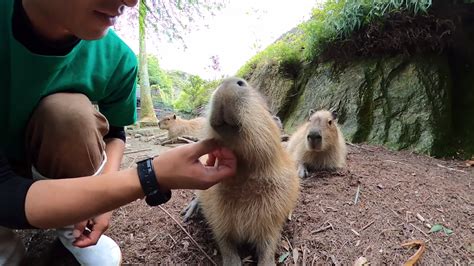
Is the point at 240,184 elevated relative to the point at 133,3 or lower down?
lower down

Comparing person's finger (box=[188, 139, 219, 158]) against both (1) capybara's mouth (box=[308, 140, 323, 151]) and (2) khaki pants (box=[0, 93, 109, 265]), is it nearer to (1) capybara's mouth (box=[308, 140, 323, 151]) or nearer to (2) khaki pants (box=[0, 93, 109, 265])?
(2) khaki pants (box=[0, 93, 109, 265])

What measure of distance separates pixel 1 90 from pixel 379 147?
3.94 metres

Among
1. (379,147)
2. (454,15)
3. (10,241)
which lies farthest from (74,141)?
(454,15)

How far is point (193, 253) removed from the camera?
1923 millimetres

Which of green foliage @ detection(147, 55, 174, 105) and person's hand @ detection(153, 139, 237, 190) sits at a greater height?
person's hand @ detection(153, 139, 237, 190)

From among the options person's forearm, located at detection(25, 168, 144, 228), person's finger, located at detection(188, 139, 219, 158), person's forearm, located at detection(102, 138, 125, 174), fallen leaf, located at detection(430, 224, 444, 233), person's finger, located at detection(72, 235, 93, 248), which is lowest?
fallen leaf, located at detection(430, 224, 444, 233)

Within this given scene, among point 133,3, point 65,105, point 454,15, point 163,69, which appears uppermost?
point 454,15

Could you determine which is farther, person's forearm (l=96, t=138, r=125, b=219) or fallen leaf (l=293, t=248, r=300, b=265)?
person's forearm (l=96, t=138, r=125, b=219)

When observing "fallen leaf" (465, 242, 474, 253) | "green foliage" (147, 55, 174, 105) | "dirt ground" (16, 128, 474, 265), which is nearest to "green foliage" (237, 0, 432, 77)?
"dirt ground" (16, 128, 474, 265)

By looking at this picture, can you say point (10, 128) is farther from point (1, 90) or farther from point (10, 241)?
point (10, 241)

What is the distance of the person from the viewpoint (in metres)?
1.29

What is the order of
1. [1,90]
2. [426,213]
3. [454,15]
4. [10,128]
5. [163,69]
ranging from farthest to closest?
[163,69]
[454,15]
[426,213]
[10,128]
[1,90]

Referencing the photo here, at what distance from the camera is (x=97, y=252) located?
169 cm

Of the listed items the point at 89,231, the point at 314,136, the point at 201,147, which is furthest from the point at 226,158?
the point at 314,136
